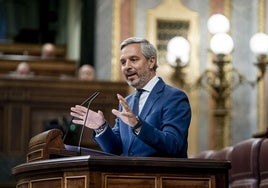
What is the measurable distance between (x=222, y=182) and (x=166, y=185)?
31 cm

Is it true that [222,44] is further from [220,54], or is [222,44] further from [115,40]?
[115,40]

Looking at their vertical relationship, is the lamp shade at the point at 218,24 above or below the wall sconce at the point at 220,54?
above

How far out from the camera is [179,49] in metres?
10.8

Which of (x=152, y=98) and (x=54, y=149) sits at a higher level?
(x=152, y=98)

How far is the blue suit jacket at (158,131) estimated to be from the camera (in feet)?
14.3

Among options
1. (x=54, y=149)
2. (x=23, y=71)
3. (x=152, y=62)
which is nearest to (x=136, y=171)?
(x=54, y=149)

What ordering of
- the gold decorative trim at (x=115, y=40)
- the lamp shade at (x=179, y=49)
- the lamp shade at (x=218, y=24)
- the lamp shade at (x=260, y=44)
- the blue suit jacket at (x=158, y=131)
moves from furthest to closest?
the gold decorative trim at (x=115, y=40)
the lamp shade at (x=179, y=49)
the lamp shade at (x=260, y=44)
the lamp shade at (x=218, y=24)
the blue suit jacket at (x=158, y=131)

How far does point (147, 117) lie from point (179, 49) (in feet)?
20.5

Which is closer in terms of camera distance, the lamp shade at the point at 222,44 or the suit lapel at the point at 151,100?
the suit lapel at the point at 151,100

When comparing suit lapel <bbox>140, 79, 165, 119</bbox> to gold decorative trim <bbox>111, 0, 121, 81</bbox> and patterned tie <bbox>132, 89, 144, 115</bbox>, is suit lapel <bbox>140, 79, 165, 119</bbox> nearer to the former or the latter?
patterned tie <bbox>132, 89, 144, 115</bbox>

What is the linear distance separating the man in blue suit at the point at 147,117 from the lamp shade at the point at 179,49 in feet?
19.7

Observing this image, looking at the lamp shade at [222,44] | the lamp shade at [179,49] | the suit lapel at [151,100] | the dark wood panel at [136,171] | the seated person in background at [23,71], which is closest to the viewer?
the dark wood panel at [136,171]

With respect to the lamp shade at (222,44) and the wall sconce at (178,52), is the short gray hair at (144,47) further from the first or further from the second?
the wall sconce at (178,52)

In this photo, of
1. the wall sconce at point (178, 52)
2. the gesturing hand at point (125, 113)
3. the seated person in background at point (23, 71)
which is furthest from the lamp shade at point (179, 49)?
the gesturing hand at point (125, 113)
